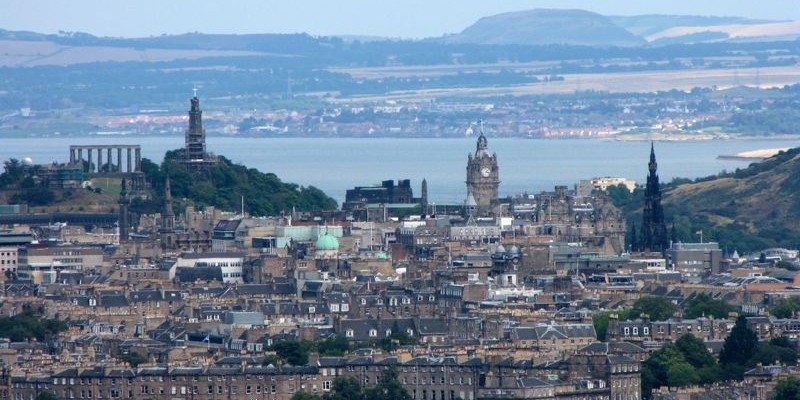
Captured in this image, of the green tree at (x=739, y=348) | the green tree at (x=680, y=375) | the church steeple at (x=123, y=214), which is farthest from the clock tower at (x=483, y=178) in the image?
the green tree at (x=680, y=375)

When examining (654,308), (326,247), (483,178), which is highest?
(483,178)

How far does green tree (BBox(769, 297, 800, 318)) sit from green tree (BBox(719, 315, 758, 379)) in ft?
27.7

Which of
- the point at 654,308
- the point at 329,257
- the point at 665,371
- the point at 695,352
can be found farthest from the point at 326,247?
the point at 665,371

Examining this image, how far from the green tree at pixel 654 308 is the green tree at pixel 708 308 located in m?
0.47

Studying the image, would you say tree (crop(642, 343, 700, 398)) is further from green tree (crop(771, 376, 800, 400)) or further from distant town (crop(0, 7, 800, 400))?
green tree (crop(771, 376, 800, 400))

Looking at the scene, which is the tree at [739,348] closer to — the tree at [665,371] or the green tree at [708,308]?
the tree at [665,371]

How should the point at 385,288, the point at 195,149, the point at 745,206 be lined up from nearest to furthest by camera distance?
the point at 385,288 → the point at 745,206 → the point at 195,149

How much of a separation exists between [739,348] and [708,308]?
9.77 m

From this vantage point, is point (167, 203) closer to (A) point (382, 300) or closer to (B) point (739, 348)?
(A) point (382, 300)

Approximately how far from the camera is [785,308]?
9025 centimetres

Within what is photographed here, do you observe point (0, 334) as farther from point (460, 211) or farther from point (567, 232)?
point (460, 211)

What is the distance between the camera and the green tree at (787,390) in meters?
72.2

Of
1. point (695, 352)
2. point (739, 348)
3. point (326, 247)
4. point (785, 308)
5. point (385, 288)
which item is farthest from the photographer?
point (326, 247)

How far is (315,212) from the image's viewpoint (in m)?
133
